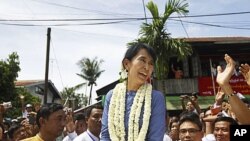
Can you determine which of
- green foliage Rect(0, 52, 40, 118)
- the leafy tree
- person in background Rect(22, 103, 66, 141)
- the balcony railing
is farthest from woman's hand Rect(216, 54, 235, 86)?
the leafy tree

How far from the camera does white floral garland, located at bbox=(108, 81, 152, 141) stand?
3373 millimetres

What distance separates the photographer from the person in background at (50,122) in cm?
467

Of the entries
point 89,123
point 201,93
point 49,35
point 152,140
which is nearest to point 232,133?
point 152,140

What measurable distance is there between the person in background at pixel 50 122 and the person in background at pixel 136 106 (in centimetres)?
130

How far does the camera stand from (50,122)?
478cm

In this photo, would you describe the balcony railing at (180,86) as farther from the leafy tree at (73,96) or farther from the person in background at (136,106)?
the leafy tree at (73,96)

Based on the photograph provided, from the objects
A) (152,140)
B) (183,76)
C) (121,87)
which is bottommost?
(152,140)

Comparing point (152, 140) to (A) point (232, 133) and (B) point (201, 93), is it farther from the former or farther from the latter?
(B) point (201, 93)

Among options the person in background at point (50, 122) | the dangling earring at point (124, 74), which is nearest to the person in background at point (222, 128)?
the dangling earring at point (124, 74)

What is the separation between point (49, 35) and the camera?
22156 mm

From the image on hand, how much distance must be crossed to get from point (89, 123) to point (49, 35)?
55.8 ft

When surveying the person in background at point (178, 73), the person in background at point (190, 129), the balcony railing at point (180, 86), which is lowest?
the person in background at point (190, 129)

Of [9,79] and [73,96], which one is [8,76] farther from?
[73,96]

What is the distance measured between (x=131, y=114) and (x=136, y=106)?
9 cm
